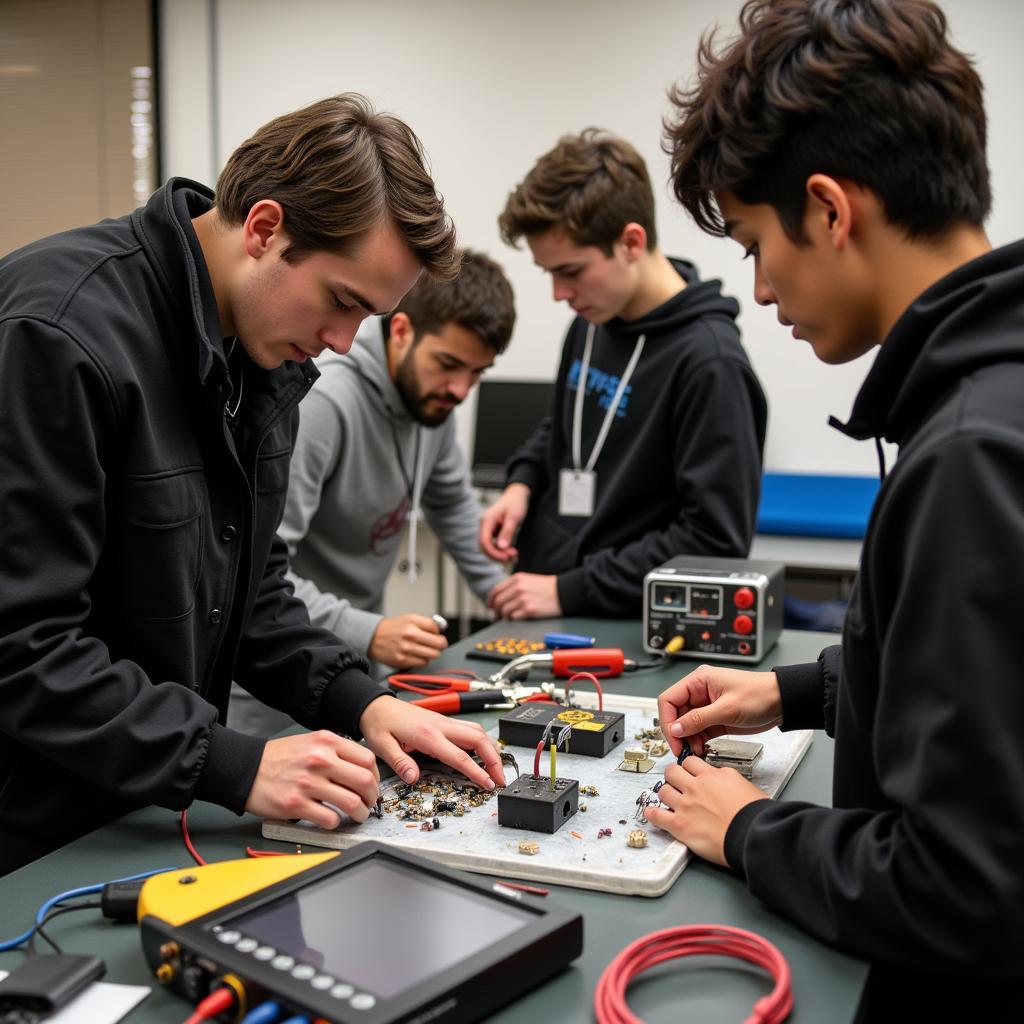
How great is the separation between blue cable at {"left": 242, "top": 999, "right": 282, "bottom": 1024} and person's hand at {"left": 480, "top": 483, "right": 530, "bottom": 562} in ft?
5.64

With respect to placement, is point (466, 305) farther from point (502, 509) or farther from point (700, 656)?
point (700, 656)

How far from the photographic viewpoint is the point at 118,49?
16.8 ft

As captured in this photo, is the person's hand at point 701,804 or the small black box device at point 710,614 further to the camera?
the small black box device at point 710,614

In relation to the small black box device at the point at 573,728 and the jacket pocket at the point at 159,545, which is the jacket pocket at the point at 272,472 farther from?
the small black box device at the point at 573,728


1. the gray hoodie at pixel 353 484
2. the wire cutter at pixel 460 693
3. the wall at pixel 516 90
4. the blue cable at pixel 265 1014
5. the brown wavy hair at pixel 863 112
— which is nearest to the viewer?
the blue cable at pixel 265 1014

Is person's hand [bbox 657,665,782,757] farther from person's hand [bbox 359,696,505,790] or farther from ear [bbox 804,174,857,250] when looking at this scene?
ear [bbox 804,174,857,250]

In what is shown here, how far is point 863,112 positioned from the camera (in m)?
0.94

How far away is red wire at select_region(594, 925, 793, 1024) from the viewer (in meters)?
0.82

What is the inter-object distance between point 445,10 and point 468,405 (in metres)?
1.76

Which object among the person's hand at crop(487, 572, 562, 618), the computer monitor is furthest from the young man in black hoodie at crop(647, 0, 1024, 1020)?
the computer monitor

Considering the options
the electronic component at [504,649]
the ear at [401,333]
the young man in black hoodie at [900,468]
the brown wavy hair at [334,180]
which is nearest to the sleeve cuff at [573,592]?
the electronic component at [504,649]

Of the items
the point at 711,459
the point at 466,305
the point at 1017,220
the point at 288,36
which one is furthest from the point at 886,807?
the point at 288,36

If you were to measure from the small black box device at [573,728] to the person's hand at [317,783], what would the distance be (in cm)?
27

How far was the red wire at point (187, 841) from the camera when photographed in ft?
3.65
